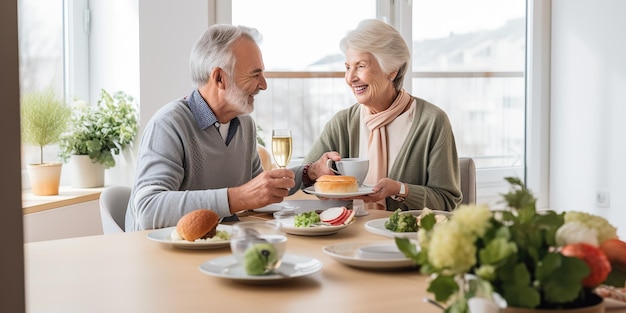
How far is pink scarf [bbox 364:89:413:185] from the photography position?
293 cm

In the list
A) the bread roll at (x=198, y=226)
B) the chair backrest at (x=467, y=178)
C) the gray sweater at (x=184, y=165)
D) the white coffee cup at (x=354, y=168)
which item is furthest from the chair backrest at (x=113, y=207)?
the chair backrest at (x=467, y=178)

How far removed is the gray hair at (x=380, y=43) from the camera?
2936mm

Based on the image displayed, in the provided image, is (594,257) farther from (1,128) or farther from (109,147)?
(109,147)

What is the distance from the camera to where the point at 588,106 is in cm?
459

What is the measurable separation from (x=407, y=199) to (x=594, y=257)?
168cm

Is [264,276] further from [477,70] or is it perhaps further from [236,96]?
[477,70]

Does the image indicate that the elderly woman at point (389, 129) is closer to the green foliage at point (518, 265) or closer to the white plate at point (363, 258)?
the white plate at point (363, 258)

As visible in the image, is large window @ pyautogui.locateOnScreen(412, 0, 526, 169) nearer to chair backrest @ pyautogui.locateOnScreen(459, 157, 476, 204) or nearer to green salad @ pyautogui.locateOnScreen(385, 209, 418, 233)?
chair backrest @ pyautogui.locateOnScreen(459, 157, 476, 204)

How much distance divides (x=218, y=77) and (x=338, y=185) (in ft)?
2.04

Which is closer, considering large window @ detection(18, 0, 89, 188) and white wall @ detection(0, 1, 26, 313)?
white wall @ detection(0, 1, 26, 313)

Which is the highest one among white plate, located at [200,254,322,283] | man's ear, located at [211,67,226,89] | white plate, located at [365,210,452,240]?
man's ear, located at [211,67,226,89]

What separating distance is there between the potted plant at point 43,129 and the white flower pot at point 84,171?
151 mm

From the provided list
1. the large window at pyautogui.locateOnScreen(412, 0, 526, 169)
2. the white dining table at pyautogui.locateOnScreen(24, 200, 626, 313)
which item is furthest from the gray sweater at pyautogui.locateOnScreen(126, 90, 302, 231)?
the large window at pyautogui.locateOnScreen(412, 0, 526, 169)

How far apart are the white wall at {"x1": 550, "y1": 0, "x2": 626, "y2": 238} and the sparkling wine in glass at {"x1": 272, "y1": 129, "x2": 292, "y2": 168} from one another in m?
2.77
